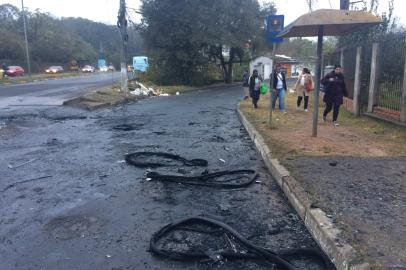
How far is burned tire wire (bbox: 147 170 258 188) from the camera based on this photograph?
19.8 feet

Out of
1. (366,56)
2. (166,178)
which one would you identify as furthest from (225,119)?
(166,178)

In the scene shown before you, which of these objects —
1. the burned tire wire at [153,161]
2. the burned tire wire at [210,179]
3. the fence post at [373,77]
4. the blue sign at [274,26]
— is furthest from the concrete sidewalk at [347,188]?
the blue sign at [274,26]

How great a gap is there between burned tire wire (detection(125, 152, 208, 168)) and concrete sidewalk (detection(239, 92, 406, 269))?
1.37 m

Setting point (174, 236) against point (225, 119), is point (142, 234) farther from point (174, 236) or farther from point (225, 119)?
point (225, 119)

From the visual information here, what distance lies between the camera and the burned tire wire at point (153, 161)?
727 cm

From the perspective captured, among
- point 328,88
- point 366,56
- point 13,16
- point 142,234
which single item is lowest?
point 142,234

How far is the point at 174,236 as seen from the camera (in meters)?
4.28

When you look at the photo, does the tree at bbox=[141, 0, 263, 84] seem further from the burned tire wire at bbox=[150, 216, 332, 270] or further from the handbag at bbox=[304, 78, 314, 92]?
the burned tire wire at bbox=[150, 216, 332, 270]

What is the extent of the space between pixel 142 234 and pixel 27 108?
13.8 meters

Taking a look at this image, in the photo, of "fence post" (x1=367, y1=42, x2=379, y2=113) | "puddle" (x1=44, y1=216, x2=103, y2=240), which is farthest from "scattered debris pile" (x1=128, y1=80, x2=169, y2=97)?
"puddle" (x1=44, y1=216, x2=103, y2=240)

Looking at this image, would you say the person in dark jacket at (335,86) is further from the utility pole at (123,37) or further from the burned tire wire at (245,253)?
the utility pole at (123,37)

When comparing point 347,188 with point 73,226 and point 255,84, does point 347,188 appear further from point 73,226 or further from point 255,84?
point 255,84

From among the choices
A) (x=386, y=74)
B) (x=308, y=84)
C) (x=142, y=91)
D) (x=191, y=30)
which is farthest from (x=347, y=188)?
(x=191, y=30)

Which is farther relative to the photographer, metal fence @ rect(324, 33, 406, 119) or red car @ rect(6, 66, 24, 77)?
red car @ rect(6, 66, 24, 77)
